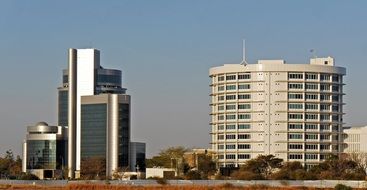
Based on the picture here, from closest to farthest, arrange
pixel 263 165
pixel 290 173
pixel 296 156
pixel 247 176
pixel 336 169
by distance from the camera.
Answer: pixel 247 176
pixel 290 173
pixel 336 169
pixel 263 165
pixel 296 156

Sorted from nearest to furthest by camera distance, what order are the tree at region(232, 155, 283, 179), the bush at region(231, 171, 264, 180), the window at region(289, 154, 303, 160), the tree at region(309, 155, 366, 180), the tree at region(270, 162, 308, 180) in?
the tree at region(270, 162, 308, 180) → the bush at region(231, 171, 264, 180) → the tree at region(309, 155, 366, 180) → the tree at region(232, 155, 283, 179) → the window at region(289, 154, 303, 160)

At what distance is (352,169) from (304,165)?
22192 mm

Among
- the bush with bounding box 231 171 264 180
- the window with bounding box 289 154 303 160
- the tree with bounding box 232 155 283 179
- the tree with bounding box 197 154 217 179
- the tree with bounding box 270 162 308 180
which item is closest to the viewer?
the tree with bounding box 270 162 308 180

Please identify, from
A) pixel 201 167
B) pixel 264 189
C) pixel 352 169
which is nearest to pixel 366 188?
pixel 264 189

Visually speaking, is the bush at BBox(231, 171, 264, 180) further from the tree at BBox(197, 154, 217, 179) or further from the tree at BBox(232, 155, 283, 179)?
the tree at BBox(197, 154, 217, 179)

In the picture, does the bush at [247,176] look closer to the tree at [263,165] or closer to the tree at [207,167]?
the tree at [263,165]

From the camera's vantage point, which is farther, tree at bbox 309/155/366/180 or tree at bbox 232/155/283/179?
tree at bbox 232/155/283/179

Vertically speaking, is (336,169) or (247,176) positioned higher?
(336,169)

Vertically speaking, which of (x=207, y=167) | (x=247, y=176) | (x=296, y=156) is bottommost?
(x=247, y=176)

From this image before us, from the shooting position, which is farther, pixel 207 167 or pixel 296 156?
pixel 296 156


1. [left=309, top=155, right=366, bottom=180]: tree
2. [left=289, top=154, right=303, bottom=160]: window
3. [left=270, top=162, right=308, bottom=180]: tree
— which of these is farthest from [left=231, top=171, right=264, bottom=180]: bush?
[left=289, top=154, right=303, bottom=160]: window

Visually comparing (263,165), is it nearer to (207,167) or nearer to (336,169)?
(207,167)

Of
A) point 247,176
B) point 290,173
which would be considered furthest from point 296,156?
point 247,176

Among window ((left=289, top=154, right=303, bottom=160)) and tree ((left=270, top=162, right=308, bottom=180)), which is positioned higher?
window ((left=289, top=154, right=303, bottom=160))
